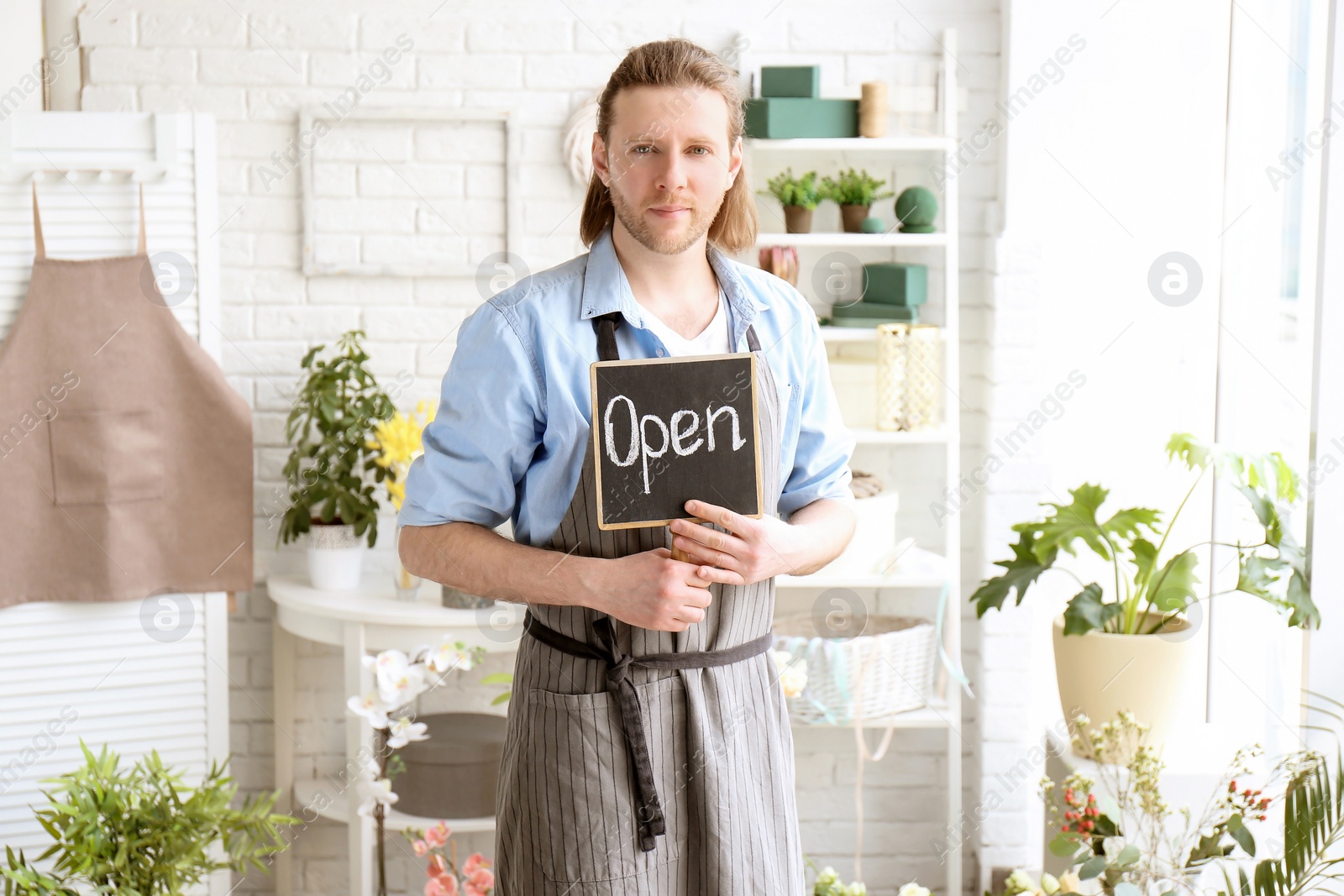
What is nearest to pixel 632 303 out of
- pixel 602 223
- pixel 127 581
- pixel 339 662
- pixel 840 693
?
pixel 602 223

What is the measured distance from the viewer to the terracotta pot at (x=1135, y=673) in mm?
2412

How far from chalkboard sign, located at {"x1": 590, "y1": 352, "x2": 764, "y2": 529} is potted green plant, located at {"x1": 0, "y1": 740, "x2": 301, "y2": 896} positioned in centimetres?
150

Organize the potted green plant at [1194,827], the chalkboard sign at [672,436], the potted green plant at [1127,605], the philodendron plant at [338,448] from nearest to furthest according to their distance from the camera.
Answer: the chalkboard sign at [672,436] → the potted green plant at [1194,827] → the potted green plant at [1127,605] → the philodendron plant at [338,448]

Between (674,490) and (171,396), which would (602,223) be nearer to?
(674,490)

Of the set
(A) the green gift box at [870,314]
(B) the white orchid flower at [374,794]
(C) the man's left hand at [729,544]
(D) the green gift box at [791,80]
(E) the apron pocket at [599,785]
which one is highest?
(D) the green gift box at [791,80]

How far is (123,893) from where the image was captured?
2.27 m

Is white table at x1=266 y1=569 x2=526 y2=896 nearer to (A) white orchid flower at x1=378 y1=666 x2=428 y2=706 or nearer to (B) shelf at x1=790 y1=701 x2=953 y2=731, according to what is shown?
(A) white orchid flower at x1=378 y1=666 x2=428 y2=706

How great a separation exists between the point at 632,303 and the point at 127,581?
67.8 inches

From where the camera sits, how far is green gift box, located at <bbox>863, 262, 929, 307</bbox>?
287 cm

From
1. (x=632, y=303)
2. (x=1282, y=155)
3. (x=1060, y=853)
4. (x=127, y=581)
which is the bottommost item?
(x=1060, y=853)

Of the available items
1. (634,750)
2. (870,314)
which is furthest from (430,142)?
(634,750)

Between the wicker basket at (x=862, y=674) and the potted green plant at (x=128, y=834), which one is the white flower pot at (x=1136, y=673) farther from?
the potted green plant at (x=128, y=834)

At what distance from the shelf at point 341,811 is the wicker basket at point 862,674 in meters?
0.78

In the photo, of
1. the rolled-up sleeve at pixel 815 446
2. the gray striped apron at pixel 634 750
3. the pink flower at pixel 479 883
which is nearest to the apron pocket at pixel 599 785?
the gray striped apron at pixel 634 750
